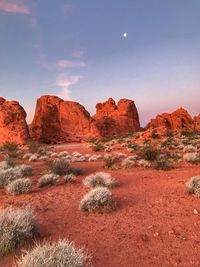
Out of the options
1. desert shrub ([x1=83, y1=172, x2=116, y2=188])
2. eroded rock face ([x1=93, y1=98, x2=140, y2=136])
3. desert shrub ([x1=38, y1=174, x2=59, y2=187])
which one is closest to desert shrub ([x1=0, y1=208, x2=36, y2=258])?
desert shrub ([x1=83, y1=172, x2=116, y2=188])

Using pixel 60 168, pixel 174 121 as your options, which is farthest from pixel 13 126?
pixel 174 121

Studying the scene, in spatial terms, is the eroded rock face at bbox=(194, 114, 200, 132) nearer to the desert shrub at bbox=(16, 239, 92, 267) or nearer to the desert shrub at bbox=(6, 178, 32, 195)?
the desert shrub at bbox=(6, 178, 32, 195)

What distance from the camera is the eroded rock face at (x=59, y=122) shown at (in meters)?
54.1

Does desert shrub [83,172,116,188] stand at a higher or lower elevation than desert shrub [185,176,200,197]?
higher

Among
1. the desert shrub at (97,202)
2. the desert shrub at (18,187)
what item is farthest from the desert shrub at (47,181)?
the desert shrub at (97,202)

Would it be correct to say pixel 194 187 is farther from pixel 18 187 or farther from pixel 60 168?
pixel 60 168

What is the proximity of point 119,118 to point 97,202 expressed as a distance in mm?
65997

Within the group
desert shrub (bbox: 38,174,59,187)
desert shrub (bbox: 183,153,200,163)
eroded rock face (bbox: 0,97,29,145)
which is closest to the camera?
desert shrub (bbox: 38,174,59,187)

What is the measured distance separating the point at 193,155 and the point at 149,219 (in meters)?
9.93

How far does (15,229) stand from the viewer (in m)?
4.75

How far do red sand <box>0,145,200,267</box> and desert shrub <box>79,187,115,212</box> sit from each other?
0.71 ft

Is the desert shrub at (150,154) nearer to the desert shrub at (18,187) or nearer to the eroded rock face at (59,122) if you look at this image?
the desert shrub at (18,187)

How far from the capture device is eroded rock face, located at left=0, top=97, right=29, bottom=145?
3841cm

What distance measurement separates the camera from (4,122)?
39125 millimetres
